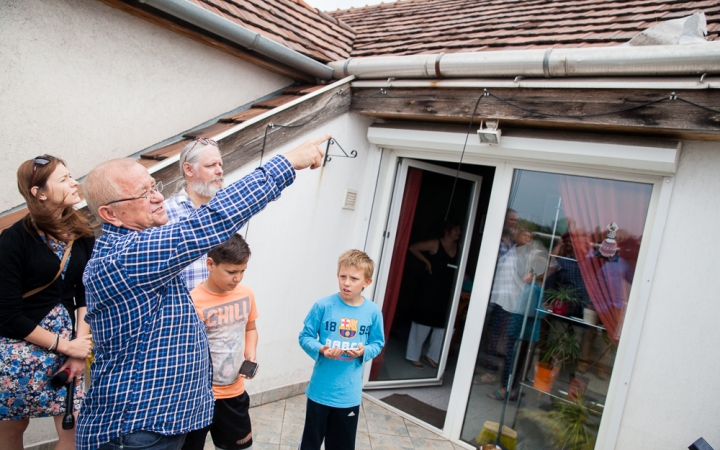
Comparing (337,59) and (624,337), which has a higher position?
(337,59)

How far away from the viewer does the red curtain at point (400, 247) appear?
5.12 m

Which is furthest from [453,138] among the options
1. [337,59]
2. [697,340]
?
[697,340]

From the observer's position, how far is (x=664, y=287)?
3275 mm

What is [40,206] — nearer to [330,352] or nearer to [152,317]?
[152,317]

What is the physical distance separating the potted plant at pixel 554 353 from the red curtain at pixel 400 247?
1.72 m

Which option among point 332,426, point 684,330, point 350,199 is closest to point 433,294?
point 350,199

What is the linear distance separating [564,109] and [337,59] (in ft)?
Answer: 7.67

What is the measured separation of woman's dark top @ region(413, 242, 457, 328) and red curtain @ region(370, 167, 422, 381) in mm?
701

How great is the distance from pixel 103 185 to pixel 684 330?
11.3 feet

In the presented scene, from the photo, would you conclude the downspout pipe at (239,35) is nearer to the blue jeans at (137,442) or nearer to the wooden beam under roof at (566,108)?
the wooden beam under roof at (566,108)

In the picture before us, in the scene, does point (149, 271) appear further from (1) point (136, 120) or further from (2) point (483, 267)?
(2) point (483, 267)

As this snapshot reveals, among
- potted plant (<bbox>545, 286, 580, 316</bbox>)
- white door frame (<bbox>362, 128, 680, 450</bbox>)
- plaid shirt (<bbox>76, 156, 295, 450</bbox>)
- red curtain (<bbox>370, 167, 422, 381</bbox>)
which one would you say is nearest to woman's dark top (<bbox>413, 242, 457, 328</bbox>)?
red curtain (<bbox>370, 167, 422, 381</bbox>)

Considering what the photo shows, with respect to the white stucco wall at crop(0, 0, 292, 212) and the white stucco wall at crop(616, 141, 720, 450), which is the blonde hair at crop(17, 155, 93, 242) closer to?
the white stucco wall at crop(0, 0, 292, 212)

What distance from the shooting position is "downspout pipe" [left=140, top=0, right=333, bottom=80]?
3.51 meters
